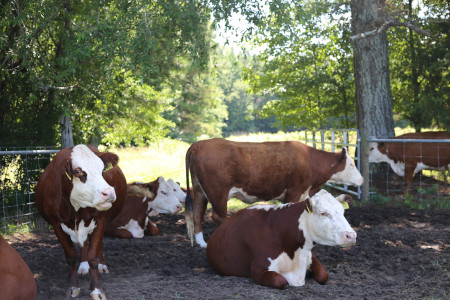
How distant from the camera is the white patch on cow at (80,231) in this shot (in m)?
4.62

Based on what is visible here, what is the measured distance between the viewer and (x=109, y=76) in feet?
27.2

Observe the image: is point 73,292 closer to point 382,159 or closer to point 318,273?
point 318,273

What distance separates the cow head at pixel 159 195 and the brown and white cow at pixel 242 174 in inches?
37.7

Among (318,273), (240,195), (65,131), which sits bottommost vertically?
(318,273)

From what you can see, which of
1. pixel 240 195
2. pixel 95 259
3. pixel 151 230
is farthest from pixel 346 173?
pixel 95 259

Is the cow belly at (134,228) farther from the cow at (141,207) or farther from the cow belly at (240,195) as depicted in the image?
the cow belly at (240,195)

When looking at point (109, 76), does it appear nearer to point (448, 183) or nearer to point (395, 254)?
point (395, 254)

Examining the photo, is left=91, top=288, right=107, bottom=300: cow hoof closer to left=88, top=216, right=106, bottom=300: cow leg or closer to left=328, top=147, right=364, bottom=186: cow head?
left=88, top=216, right=106, bottom=300: cow leg

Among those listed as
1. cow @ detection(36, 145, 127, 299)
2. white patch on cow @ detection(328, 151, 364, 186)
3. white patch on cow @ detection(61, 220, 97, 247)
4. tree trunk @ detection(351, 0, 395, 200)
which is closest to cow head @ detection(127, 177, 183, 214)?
white patch on cow @ detection(328, 151, 364, 186)

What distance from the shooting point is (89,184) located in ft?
14.1

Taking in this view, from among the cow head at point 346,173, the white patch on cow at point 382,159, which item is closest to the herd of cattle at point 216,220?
the cow head at point 346,173

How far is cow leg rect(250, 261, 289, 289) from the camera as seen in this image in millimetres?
4309

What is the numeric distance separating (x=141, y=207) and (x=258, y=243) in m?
3.49

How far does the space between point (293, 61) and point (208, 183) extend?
878cm
